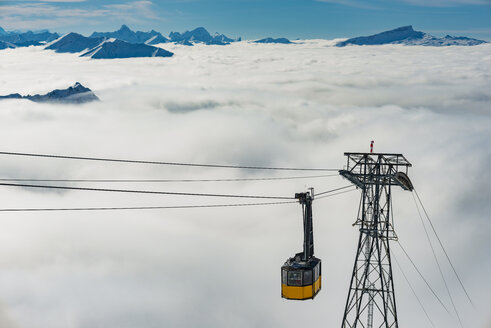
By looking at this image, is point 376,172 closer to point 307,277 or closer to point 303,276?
point 307,277

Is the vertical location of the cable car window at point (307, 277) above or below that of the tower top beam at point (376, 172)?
below

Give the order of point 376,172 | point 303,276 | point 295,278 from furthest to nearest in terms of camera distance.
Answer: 1. point 376,172
2. point 295,278
3. point 303,276

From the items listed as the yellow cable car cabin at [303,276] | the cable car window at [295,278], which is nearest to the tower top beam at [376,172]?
the yellow cable car cabin at [303,276]

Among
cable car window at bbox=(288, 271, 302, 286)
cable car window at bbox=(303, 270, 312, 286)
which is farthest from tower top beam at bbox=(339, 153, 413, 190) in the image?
cable car window at bbox=(288, 271, 302, 286)

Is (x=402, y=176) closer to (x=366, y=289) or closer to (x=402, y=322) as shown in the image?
(x=366, y=289)

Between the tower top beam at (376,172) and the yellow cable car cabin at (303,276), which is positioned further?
the tower top beam at (376,172)

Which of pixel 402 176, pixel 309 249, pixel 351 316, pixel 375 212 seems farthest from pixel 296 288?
pixel 351 316

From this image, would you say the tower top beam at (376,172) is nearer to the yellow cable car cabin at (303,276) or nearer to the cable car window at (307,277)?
the yellow cable car cabin at (303,276)

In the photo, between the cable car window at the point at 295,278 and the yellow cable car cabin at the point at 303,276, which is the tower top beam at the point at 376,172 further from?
the cable car window at the point at 295,278

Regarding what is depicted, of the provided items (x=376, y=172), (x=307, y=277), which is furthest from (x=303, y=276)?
(x=376, y=172)

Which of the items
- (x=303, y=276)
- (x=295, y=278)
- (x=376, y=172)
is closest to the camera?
(x=303, y=276)
